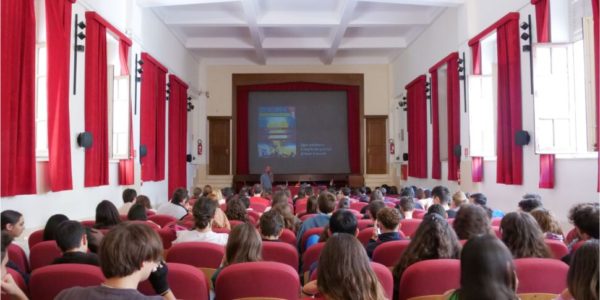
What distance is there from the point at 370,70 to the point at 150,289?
1615cm

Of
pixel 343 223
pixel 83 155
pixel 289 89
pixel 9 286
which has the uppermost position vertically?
pixel 289 89

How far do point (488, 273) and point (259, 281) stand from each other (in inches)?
49.3

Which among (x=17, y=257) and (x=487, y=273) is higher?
(x=487, y=273)

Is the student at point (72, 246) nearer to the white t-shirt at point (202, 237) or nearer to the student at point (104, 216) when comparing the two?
the white t-shirt at point (202, 237)

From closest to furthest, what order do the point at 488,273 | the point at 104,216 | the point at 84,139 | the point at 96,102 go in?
1. the point at 488,273
2. the point at 104,216
3. the point at 84,139
4. the point at 96,102

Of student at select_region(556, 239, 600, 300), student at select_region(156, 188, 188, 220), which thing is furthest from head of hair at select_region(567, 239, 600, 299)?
student at select_region(156, 188, 188, 220)

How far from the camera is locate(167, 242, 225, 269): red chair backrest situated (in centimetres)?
340

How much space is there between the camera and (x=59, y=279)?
249cm

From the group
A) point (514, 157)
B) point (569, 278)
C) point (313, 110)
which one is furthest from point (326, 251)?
point (313, 110)

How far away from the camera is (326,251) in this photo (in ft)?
6.89

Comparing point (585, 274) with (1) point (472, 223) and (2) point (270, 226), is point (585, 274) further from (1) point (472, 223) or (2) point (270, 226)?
(2) point (270, 226)

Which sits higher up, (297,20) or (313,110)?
(297,20)

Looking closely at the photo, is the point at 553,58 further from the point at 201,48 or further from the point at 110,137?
the point at 201,48

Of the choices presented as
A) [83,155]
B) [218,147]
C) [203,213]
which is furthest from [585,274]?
[218,147]
